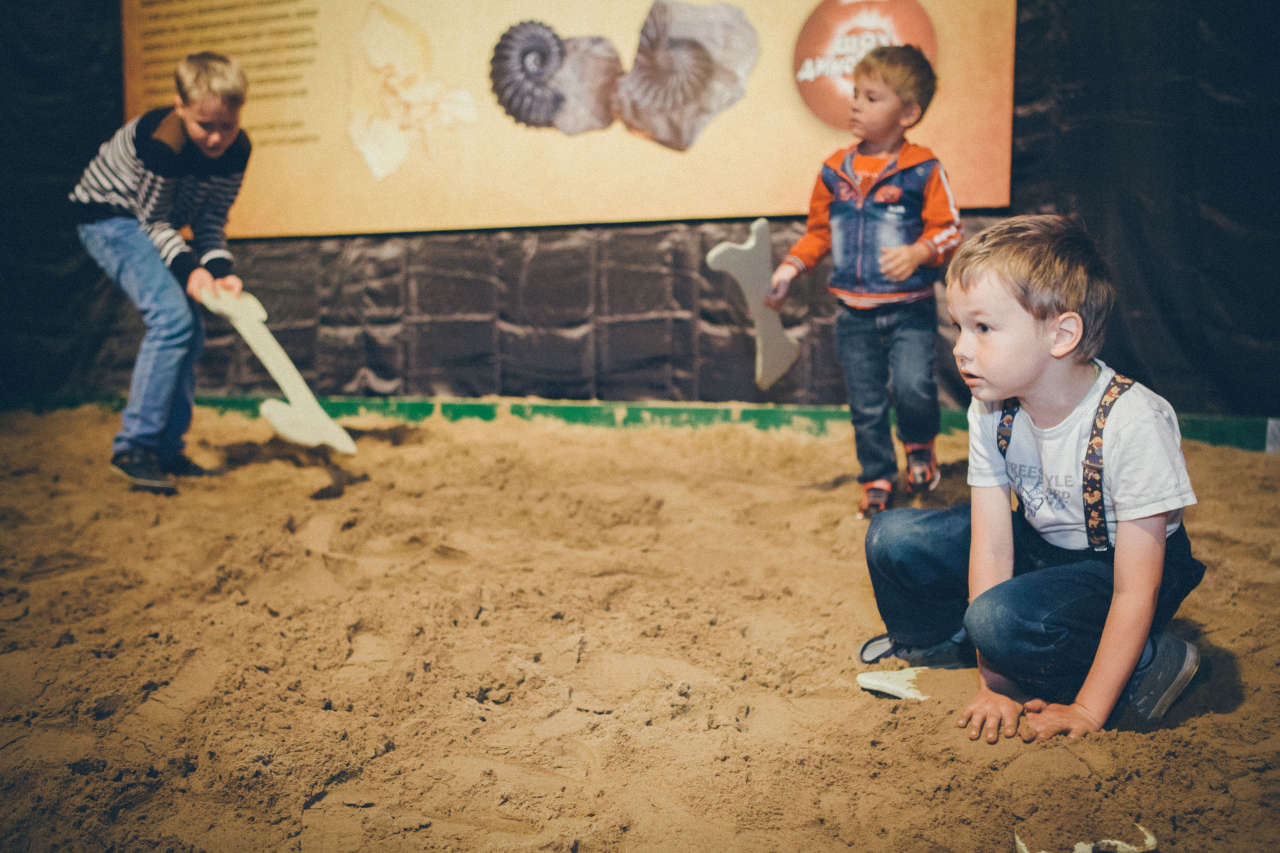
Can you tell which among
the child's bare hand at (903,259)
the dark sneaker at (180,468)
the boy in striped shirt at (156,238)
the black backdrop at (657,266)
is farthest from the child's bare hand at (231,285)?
the child's bare hand at (903,259)

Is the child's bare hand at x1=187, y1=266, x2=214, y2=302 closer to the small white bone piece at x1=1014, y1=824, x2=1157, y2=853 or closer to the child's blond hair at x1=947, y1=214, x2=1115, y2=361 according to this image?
the child's blond hair at x1=947, y1=214, x2=1115, y2=361

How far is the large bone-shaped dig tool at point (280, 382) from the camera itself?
259 cm

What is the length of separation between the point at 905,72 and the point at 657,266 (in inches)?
58.0

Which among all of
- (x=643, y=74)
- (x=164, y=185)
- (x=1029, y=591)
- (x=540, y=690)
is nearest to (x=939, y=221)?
(x=1029, y=591)

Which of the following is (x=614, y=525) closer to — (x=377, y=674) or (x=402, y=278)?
(x=377, y=674)

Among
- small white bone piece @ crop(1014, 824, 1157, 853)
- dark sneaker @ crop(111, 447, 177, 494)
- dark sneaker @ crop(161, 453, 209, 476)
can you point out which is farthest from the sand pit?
dark sneaker @ crop(161, 453, 209, 476)

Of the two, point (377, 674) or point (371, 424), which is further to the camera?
point (371, 424)

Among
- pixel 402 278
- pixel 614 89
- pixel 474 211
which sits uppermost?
pixel 614 89

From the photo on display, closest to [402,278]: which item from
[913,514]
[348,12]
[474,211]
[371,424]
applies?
[474,211]

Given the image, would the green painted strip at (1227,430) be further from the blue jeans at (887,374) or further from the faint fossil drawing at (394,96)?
the faint fossil drawing at (394,96)

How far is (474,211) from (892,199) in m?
2.03

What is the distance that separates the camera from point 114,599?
1.78 m

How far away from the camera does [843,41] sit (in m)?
3.08

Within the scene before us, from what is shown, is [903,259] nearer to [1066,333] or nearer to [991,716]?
[1066,333]
